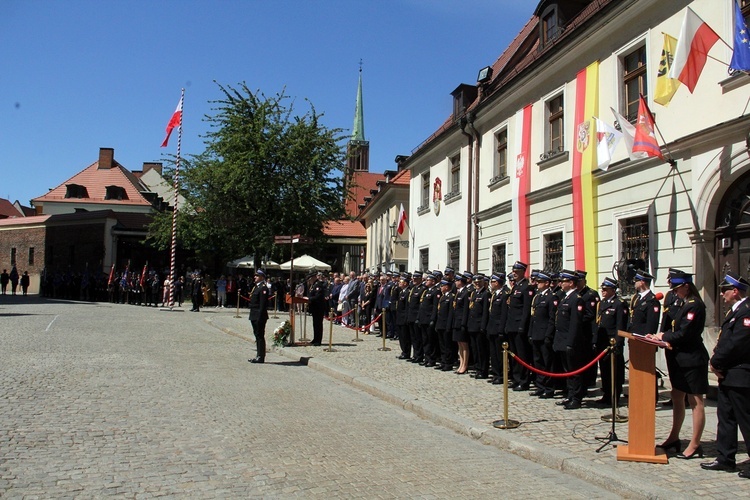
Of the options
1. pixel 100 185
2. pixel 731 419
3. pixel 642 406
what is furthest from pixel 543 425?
pixel 100 185

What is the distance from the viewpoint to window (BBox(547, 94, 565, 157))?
54.0 feet

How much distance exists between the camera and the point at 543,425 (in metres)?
7.99

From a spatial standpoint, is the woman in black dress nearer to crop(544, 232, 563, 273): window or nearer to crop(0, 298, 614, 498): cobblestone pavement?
crop(0, 298, 614, 498): cobblestone pavement

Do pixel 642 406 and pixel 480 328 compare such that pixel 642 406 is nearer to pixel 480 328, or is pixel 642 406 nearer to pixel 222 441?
pixel 222 441

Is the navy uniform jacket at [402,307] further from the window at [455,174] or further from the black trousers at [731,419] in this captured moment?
the window at [455,174]

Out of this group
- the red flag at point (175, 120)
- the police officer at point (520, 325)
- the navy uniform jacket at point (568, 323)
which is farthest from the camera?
the red flag at point (175, 120)

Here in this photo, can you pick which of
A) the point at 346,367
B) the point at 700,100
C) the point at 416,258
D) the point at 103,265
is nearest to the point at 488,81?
the point at 416,258

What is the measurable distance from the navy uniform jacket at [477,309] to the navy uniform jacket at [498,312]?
0.24m

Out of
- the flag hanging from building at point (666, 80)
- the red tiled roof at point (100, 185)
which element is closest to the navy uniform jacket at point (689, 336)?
the flag hanging from building at point (666, 80)

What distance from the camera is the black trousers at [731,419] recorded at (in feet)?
19.3

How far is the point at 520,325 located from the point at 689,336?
432cm

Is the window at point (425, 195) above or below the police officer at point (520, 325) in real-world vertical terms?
above

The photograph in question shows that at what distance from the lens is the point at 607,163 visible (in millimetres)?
13516

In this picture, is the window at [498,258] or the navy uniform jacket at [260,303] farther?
the window at [498,258]
